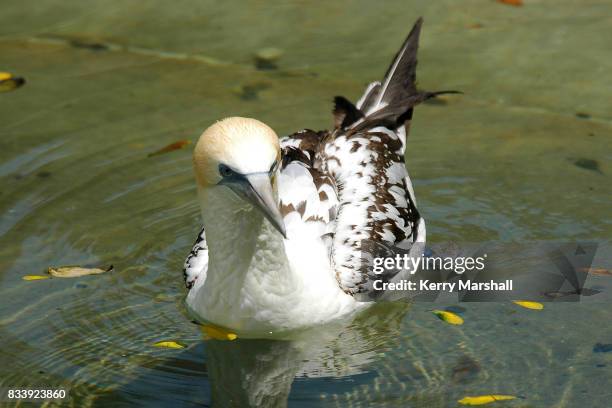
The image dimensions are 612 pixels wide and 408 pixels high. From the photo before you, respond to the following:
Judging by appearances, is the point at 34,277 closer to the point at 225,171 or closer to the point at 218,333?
the point at 218,333

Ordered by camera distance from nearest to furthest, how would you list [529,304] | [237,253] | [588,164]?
[237,253] → [529,304] → [588,164]

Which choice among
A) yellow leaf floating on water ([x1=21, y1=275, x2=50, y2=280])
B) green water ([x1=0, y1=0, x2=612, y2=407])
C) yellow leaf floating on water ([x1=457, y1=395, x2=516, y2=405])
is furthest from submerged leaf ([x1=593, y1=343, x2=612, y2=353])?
yellow leaf floating on water ([x1=21, y1=275, x2=50, y2=280])

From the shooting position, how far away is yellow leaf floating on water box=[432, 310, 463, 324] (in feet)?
20.1

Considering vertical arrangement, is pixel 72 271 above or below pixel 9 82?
below

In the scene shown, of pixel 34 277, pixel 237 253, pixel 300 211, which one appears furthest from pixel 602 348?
pixel 34 277

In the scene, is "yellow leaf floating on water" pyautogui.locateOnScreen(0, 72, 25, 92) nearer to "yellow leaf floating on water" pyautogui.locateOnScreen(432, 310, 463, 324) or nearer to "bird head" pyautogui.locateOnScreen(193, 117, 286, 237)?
"bird head" pyautogui.locateOnScreen(193, 117, 286, 237)

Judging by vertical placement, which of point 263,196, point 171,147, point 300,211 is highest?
point 263,196

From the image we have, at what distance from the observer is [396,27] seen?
33.5ft

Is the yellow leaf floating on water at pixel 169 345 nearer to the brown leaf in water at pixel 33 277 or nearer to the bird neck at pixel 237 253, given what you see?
the bird neck at pixel 237 253

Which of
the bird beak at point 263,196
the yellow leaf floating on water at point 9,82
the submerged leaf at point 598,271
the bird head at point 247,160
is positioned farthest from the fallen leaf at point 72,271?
the yellow leaf floating on water at point 9,82

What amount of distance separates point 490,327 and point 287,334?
1.18m

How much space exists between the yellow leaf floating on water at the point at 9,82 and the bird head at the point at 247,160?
4799 millimetres

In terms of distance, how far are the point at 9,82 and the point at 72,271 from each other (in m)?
3.45

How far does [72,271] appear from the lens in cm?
670
